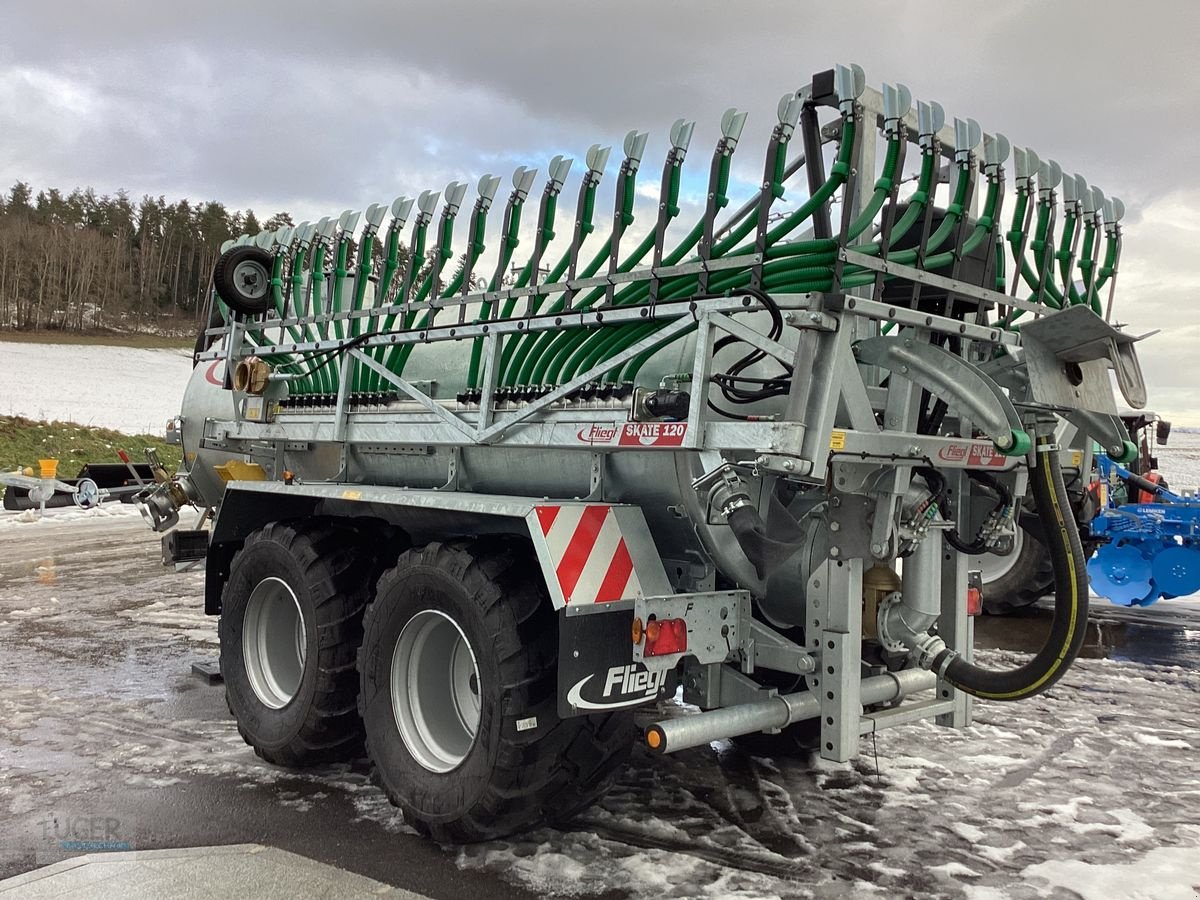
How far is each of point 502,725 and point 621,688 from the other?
0.45m

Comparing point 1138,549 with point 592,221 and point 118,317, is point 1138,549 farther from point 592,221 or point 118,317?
point 118,317

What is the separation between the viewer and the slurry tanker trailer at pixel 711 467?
3170 mm

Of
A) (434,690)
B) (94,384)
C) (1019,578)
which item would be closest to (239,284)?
(434,690)

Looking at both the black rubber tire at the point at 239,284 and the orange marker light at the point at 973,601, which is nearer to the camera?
the orange marker light at the point at 973,601

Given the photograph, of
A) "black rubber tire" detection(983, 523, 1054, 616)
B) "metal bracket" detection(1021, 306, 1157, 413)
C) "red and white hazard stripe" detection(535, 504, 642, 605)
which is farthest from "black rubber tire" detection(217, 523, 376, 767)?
"black rubber tire" detection(983, 523, 1054, 616)

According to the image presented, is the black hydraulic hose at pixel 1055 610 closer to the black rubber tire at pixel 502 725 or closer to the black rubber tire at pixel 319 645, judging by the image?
the black rubber tire at pixel 502 725

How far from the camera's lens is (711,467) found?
3.20m

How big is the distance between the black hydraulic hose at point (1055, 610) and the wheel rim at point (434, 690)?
1.93 m

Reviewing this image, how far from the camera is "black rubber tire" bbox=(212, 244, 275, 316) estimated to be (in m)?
5.36

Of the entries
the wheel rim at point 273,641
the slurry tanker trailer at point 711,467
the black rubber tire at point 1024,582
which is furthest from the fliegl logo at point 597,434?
the black rubber tire at point 1024,582

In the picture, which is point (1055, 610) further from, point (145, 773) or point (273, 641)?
point (145, 773)

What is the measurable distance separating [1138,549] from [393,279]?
6.88 m

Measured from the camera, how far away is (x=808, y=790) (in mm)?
4309

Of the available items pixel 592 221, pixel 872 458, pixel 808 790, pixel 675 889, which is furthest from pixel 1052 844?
pixel 592 221
